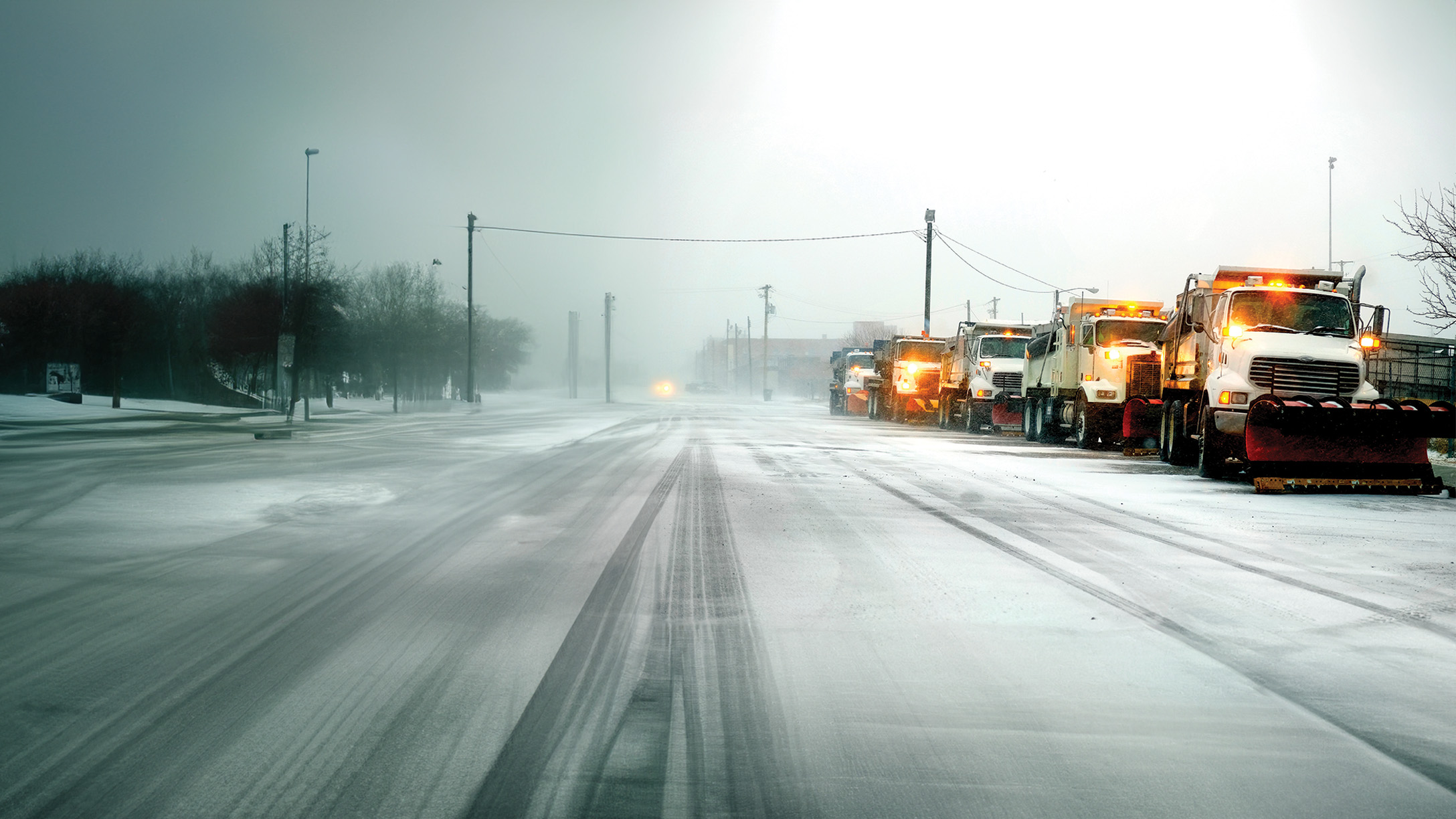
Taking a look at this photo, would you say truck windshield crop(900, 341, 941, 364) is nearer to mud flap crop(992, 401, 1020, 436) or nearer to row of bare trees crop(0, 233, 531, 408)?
mud flap crop(992, 401, 1020, 436)

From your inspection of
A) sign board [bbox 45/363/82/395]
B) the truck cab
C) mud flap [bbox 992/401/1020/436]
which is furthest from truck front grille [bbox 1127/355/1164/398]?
sign board [bbox 45/363/82/395]

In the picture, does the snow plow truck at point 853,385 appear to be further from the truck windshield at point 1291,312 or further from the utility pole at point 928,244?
the truck windshield at point 1291,312

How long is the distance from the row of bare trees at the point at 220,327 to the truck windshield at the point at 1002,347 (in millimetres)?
23726

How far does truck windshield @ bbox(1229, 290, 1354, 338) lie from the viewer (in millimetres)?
16844

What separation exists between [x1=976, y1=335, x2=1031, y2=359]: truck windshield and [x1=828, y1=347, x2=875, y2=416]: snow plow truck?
49.3ft

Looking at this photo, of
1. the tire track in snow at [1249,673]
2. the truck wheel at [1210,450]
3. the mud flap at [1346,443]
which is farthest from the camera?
Result: the truck wheel at [1210,450]

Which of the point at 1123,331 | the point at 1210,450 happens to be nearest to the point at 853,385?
the point at 1123,331

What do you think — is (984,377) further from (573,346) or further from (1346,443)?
(573,346)

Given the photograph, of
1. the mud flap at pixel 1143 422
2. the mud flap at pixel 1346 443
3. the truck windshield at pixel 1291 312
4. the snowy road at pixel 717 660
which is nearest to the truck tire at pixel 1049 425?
the mud flap at pixel 1143 422

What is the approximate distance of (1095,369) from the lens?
24.2m

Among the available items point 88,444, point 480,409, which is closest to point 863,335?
point 480,409

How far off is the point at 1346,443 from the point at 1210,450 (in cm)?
220

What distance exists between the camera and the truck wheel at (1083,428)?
78.4 feet

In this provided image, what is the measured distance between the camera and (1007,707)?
4.60 metres
